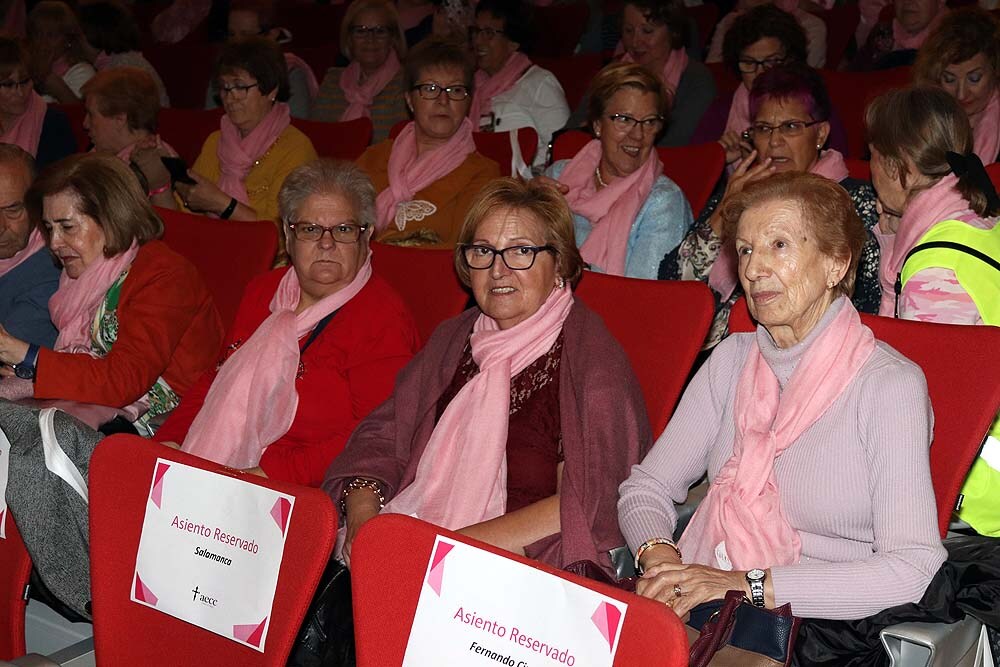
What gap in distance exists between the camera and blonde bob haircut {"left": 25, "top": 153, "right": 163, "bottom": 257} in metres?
3.15

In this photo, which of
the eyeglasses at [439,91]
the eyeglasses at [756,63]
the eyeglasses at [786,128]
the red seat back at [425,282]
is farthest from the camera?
the eyeglasses at [756,63]

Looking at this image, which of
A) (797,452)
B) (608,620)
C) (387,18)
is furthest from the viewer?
(387,18)

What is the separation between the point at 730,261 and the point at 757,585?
1.41 metres

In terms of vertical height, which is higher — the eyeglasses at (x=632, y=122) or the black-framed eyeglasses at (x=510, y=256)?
the eyeglasses at (x=632, y=122)

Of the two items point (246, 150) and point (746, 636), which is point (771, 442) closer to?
point (746, 636)

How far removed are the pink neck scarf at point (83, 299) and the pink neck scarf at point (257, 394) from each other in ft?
1.65

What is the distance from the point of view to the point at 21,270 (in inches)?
136

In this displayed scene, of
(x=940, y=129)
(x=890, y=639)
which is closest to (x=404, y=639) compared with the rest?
(x=890, y=639)

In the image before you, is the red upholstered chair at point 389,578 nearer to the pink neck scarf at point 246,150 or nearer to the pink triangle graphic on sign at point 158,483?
the pink triangle graphic on sign at point 158,483

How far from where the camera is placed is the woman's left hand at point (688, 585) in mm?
1924

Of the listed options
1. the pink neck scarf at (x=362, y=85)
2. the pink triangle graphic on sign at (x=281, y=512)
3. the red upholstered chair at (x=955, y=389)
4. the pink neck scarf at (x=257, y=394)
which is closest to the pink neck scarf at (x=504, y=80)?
the pink neck scarf at (x=362, y=85)

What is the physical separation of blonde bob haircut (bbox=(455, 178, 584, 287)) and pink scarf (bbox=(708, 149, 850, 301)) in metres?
0.68

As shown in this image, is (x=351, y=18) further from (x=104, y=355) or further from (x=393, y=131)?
(x=104, y=355)

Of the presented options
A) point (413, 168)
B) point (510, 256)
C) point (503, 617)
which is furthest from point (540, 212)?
point (413, 168)
